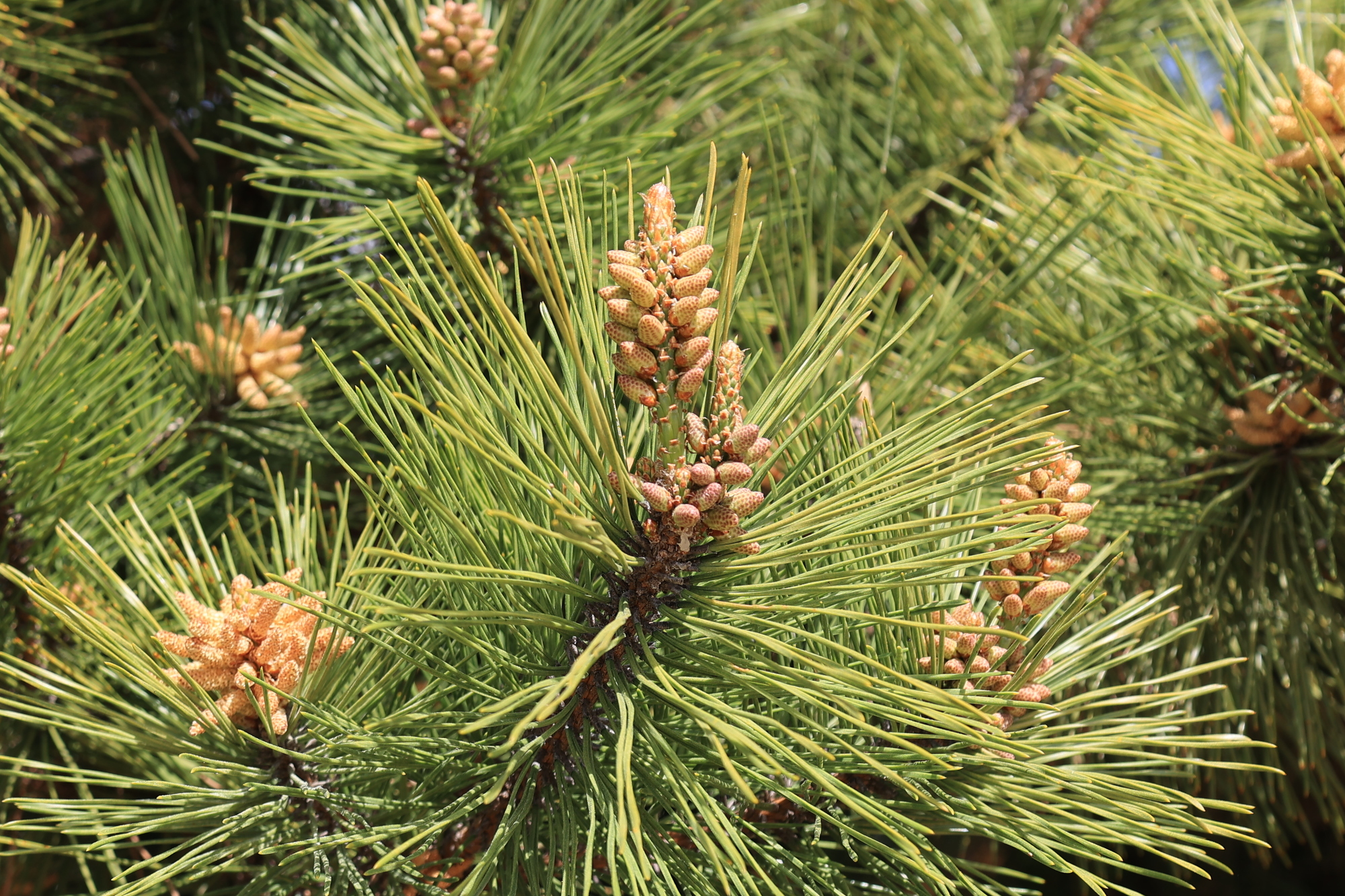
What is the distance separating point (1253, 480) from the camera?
734 millimetres

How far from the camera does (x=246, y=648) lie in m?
0.49

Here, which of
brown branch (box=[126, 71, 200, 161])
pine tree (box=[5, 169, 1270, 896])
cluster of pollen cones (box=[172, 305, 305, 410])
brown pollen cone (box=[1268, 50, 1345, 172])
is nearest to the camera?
pine tree (box=[5, 169, 1270, 896])

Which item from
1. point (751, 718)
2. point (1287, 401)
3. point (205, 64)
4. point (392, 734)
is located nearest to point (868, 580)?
point (751, 718)

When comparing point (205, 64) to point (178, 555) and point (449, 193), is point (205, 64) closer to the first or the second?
point (449, 193)

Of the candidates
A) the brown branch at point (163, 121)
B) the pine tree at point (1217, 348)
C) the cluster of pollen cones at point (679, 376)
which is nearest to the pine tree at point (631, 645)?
the cluster of pollen cones at point (679, 376)

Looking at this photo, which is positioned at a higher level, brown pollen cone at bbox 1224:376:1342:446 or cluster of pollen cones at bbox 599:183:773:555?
brown pollen cone at bbox 1224:376:1342:446

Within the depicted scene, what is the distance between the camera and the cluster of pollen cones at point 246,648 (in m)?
0.48

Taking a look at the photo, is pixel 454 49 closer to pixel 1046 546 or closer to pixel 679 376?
pixel 679 376

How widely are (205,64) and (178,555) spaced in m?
0.60

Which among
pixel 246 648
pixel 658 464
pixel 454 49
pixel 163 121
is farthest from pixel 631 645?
pixel 163 121

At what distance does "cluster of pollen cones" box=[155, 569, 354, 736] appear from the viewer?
48cm

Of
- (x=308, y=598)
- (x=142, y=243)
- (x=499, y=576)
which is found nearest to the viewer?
(x=499, y=576)

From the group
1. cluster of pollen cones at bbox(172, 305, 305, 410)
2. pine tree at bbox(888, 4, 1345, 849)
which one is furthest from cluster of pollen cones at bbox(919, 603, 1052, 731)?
cluster of pollen cones at bbox(172, 305, 305, 410)

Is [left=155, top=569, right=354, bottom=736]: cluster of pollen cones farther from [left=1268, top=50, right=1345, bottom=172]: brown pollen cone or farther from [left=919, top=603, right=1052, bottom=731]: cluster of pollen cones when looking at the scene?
[left=1268, top=50, right=1345, bottom=172]: brown pollen cone
